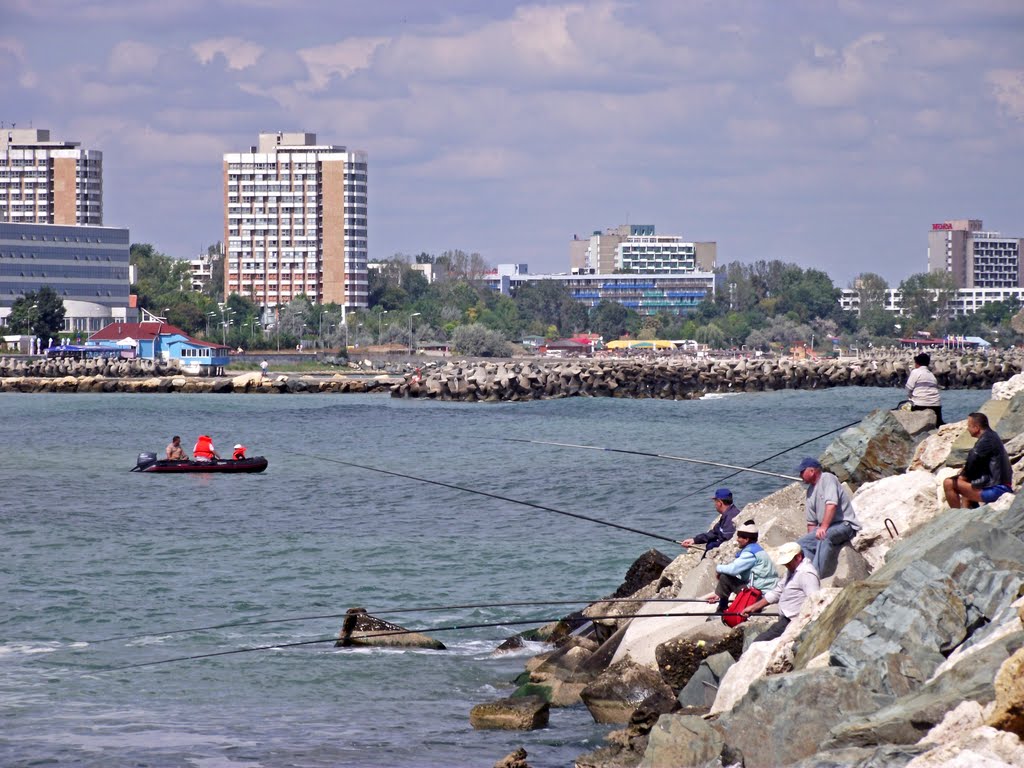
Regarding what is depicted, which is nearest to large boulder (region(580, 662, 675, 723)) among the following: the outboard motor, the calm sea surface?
the calm sea surface

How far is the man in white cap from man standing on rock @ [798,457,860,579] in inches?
17.4

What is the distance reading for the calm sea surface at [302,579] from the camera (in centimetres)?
1209

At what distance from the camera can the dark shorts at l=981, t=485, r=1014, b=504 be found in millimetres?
12484

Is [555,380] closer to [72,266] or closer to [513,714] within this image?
[513,714]

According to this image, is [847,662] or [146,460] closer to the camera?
[847,662]

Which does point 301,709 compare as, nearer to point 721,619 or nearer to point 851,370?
point 721,619

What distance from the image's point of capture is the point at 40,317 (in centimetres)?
12088

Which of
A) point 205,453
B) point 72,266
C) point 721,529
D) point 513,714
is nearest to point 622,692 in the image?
point 513,714

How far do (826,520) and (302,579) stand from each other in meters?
9.76

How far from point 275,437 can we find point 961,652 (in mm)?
41850

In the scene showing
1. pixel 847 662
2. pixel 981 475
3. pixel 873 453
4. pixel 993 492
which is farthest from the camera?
pixel 873 453

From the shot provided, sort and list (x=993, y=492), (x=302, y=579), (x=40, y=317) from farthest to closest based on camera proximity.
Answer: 1. (x=40, y=317)
2. (x=302, y=579)
3. (x=993, y=492)

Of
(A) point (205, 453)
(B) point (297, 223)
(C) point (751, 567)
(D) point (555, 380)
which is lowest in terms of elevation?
(A) point (205, 453)

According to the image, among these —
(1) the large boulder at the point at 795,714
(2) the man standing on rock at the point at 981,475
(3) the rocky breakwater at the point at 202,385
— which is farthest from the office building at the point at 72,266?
(1) the large boulder at the point at 795,714
